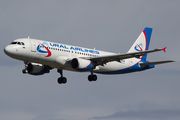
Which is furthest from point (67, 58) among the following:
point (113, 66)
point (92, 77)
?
point (113, 66)

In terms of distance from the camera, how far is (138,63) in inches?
2371

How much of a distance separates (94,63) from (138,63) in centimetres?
1019

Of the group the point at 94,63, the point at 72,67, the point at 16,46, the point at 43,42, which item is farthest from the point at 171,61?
the point at 16,46

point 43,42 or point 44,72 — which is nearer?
point 43,42

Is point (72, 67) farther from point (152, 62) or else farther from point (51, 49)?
point (152, 62)

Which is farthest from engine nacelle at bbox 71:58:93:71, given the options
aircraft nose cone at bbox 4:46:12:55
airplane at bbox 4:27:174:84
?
aircraft nose cone at bbox 4:46:12:55

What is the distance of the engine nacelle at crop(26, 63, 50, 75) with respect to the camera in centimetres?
5462

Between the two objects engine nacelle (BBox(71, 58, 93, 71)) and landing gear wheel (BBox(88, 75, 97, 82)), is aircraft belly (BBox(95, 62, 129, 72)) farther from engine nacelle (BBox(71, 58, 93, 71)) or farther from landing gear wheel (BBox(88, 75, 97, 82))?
engine nacelle (BBox(71, 58, 93, 71))

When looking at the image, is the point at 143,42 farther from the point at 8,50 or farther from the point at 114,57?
the point at 8,50

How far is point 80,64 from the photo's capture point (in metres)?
50.7

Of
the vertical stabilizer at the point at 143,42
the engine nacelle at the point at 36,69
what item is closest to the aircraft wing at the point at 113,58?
the engine nacelle at the point at 36,69

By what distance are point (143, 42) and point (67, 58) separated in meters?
19.8

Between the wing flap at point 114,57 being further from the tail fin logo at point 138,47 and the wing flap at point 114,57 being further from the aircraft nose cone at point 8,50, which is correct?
the tail fin logo at point 138,47

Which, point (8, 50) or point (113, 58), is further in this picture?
point (113, 58)
